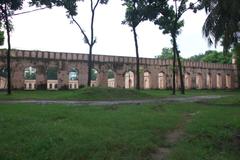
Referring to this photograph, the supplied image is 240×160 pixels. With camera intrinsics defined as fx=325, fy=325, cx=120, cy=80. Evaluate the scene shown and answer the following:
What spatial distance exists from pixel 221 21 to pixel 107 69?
102 ft

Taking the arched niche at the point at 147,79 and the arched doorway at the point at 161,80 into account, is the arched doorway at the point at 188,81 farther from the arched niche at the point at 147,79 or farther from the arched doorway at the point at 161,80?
the arched niche at the point at 147,79

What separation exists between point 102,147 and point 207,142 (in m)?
2.82

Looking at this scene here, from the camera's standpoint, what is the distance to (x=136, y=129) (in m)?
9.07

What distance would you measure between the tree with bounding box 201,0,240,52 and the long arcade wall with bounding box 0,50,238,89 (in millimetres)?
27135

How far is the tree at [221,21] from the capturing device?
1002 cm

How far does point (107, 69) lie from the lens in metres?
41.6

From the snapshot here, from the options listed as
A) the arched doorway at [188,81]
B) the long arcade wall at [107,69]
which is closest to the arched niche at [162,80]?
the long arcade wall at [107,69]

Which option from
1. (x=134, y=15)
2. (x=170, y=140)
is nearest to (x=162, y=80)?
(x=134, y=15)

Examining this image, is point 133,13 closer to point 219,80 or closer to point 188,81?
point 188,81

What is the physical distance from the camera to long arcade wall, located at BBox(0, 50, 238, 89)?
3597cm

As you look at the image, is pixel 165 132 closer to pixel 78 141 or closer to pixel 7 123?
pixel 78 141

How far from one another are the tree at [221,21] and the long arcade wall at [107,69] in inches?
1068

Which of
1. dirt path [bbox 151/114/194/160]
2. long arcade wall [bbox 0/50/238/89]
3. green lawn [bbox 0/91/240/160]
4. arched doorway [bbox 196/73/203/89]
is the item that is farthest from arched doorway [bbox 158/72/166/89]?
green lawn [bbox 0/91/240/160]

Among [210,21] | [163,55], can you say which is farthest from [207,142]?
[163,55]
